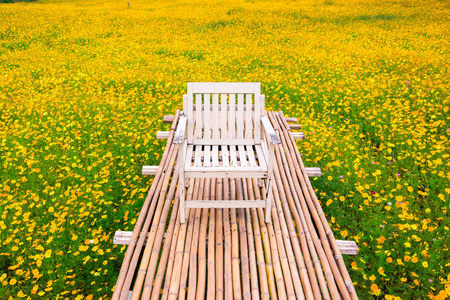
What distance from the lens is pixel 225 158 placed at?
2.90 m

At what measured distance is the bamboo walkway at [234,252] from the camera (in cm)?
218

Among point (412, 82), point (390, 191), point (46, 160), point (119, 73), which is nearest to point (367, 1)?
point (412, 82)

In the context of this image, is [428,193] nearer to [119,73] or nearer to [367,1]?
[119,73]

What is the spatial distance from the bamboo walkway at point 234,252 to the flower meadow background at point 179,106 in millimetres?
493

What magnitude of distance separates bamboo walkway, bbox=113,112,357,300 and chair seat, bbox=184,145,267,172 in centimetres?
43

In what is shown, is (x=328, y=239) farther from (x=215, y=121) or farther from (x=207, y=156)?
(x=215, y=121)

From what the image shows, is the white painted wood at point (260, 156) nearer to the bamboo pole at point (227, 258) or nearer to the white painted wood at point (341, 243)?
the bamboo pole at point (227, 258)

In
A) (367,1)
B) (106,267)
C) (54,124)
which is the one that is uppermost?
(367,1)

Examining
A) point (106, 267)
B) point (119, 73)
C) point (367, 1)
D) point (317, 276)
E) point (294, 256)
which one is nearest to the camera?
point (317, 276)

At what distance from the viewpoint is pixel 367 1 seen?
18406 millimetres

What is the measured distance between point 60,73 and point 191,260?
25.2 feet

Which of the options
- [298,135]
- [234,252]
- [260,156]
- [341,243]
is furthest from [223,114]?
[341,243]

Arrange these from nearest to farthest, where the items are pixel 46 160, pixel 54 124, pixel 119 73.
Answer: pixel 46 160 < pixel 54 124 < pixel 119 73

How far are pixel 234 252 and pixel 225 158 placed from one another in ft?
2.98
